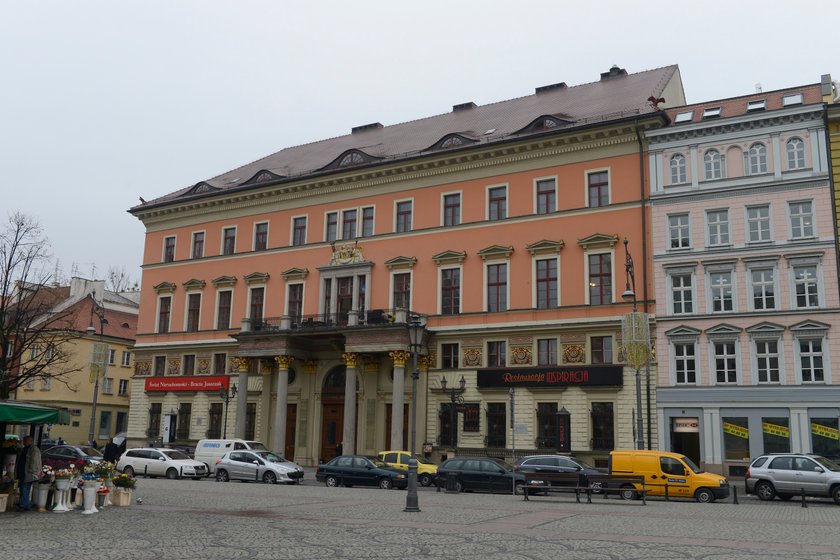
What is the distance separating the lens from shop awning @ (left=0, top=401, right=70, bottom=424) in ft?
62.6

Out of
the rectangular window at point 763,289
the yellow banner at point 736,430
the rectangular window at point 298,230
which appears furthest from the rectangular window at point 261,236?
the yellow banner at point 736,430

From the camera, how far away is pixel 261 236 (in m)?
49.3

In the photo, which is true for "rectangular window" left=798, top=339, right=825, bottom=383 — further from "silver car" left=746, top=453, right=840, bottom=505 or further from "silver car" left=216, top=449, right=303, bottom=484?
"silver car" left=216, top=449, right=303, bottom=484

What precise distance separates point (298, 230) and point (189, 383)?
11691 millimetres

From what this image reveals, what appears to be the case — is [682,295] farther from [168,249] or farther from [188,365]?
[168,249]

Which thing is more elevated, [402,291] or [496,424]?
[402,291]

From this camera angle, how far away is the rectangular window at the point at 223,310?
4931cm

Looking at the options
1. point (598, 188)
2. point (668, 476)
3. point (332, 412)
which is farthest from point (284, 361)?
point (668, 476)

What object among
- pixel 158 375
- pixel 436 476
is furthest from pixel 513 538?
pixel 158 375

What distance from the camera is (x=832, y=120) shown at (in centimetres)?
3409

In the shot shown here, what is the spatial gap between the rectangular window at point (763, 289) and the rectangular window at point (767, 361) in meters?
1.60

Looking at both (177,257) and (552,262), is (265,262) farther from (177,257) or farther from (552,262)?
(552,262)

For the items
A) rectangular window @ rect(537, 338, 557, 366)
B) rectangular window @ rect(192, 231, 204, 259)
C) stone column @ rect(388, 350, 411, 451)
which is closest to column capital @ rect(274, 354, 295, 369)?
stone column @ rect(388, 350, 411, 451)

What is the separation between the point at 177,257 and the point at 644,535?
42.4 m
